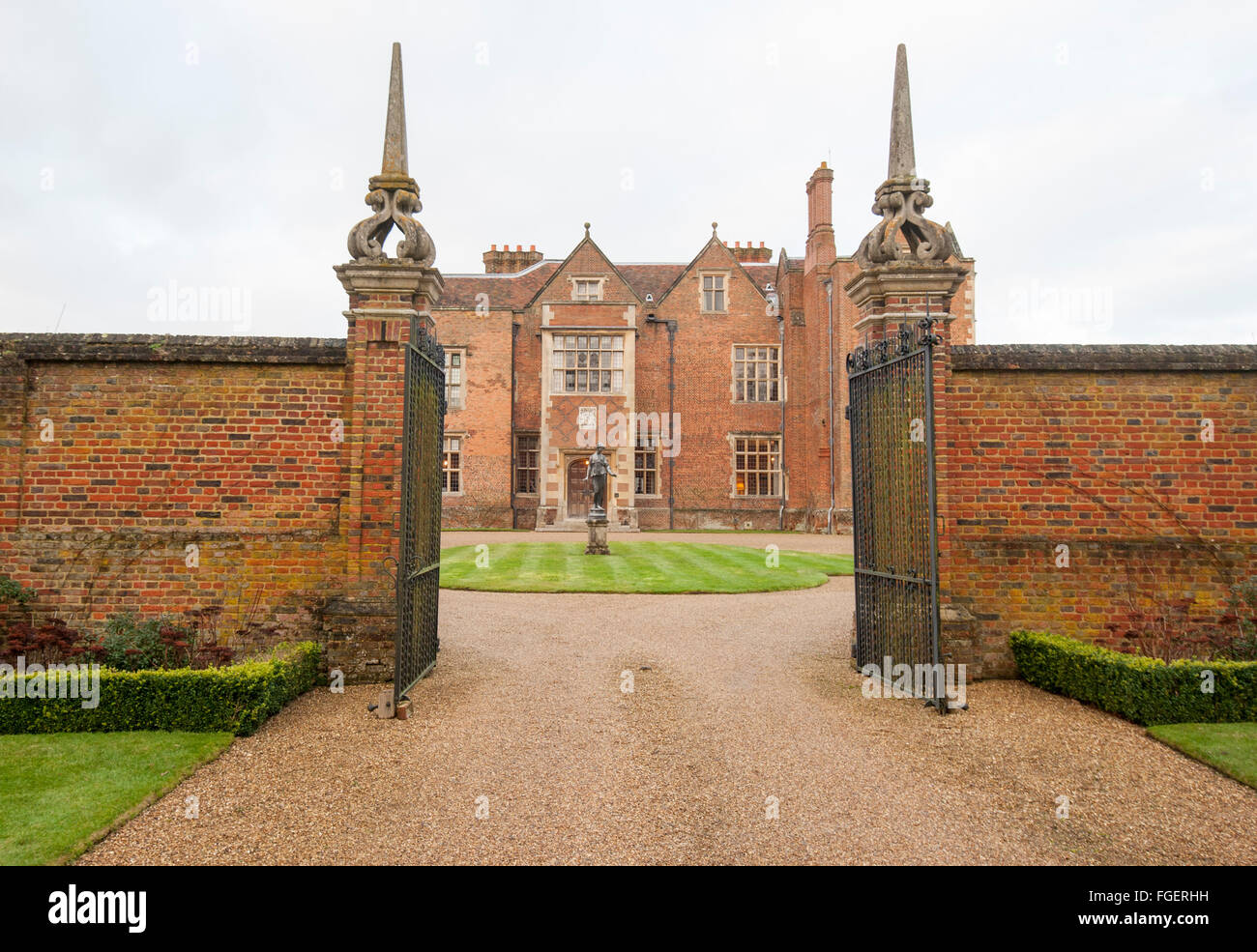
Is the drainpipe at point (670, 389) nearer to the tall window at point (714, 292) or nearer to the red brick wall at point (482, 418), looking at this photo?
the tall window at point (714, 292)

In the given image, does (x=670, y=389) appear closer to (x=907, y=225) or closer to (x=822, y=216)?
(x=822, y=216)

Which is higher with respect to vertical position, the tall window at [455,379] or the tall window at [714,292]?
the tall window at [714,292]

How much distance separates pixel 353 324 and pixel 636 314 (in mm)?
19558

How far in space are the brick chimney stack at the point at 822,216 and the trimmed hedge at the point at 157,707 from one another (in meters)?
22.7

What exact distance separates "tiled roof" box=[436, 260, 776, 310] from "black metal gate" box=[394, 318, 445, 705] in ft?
65.8

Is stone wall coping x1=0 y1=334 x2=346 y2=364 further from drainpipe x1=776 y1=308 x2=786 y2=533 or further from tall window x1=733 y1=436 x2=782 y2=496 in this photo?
drainpipe x1=776 y1=308 x2=786 y2=533

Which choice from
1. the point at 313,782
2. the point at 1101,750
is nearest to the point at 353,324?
→ the point at 313,782

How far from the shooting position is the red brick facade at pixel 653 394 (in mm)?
24297

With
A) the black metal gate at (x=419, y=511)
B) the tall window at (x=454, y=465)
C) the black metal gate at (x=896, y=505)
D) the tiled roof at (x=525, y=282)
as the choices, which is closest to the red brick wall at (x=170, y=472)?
the black metal gate at (x=419, y=511)

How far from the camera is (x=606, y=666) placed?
638 centimetres

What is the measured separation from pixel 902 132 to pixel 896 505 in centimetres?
324

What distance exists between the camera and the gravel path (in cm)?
309

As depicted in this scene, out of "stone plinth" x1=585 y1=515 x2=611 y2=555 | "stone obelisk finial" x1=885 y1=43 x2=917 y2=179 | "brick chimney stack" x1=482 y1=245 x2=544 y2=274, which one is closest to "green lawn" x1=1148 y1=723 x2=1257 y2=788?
"stone obelisk finial" x1=885 y1=43 x2=917 y2=179

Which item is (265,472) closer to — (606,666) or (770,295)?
(606,666)
